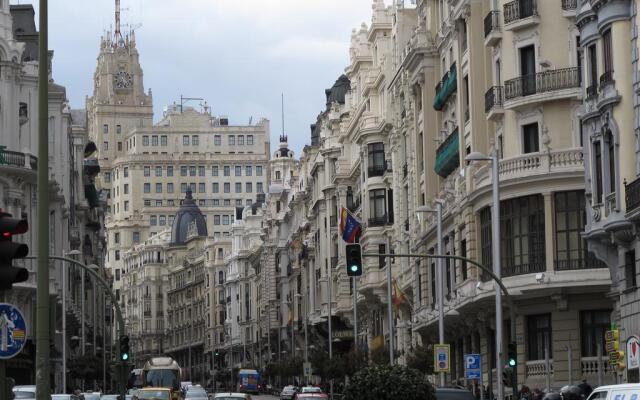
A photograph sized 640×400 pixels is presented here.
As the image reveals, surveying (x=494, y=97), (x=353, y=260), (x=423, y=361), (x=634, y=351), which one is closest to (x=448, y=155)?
(x=423, y=361)

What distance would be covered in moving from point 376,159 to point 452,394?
5648cm

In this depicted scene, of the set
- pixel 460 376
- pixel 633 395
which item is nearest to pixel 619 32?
pixel 633 395

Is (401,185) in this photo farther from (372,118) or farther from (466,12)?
(466,12)

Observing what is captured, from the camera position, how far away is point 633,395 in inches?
826

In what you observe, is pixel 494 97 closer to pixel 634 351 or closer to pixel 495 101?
pixel 495 101

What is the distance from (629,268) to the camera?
40.0 metres

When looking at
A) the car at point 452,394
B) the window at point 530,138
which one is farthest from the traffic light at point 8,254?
the window at point 530,138

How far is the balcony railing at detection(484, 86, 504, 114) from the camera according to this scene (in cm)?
5691

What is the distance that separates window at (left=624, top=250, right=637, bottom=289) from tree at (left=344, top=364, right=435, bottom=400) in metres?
8.31

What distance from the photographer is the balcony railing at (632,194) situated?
37594 mm

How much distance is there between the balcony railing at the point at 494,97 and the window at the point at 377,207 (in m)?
33.9

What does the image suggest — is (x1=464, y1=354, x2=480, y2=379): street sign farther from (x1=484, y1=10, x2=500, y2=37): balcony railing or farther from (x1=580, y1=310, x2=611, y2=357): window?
A: (x1=484, y1=10, x2=500, y2=37): balcony railing

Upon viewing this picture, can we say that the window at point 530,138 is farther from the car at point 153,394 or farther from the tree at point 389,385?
the tree at point 389,385

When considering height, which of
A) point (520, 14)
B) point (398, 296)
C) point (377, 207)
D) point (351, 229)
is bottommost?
point (398, 296)
